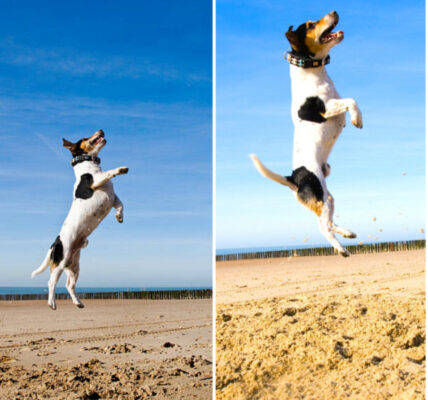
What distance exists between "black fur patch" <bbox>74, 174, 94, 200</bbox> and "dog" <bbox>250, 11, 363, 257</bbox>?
1746 millimetres

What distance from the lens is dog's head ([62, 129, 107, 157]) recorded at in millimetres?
4262

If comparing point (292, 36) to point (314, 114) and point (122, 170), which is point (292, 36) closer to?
point (314, 114)

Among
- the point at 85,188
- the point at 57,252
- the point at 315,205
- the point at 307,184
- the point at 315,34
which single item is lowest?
the point at 57,252

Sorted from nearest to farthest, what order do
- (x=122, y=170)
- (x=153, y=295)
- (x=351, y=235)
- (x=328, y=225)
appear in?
(x=351, y=235) < (x=328, y=225) < (x=122, y=170) < (x=153, y=295)

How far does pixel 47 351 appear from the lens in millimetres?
10281

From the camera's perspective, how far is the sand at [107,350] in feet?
24.6

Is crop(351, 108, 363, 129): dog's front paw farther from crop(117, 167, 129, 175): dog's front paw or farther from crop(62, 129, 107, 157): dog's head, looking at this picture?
crop(62, 129, 107, 157): dog's head

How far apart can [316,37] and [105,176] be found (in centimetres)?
190

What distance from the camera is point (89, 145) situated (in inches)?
168

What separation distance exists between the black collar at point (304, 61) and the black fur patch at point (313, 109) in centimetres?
18

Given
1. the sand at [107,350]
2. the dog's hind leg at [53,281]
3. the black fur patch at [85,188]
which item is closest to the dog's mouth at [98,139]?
the black fur patch at [85,188]

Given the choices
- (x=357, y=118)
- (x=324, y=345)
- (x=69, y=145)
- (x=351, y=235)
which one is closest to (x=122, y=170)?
(x=69, y=145)

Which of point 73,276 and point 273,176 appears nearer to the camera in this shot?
point 273,176

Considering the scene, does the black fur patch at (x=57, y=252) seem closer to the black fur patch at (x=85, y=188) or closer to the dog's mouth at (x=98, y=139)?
the black fur patch at (x=85, y=188)
